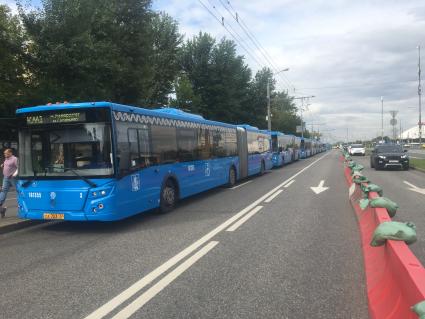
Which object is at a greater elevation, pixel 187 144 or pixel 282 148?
pixel 187 144

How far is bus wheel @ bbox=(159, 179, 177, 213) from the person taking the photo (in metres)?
10.7

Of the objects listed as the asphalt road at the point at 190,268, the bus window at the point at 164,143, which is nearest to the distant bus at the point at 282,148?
the bus window at the point at 164,143

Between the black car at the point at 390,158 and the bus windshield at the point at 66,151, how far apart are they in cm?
2115

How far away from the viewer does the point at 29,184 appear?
882cm

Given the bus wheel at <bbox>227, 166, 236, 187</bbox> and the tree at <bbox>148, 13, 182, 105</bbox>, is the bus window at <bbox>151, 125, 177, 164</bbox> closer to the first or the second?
the bus wheel at <bbox>227, 166, 236, 187</bbox>

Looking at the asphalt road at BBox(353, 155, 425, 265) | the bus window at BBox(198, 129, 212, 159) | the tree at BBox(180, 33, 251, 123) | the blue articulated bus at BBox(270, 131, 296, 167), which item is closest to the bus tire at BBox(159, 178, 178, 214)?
the bus window at BBox(198, 129, 212, 159)

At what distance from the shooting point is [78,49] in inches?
779

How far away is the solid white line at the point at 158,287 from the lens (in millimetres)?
4352

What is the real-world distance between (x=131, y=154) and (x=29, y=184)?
2202 millimetres

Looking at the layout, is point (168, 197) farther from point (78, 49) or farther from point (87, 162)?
point (78, 49)

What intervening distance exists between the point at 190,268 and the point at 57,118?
4.63 m

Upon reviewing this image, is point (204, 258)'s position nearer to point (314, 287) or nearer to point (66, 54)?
point (314, 287)

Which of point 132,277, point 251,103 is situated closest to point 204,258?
point 132,277

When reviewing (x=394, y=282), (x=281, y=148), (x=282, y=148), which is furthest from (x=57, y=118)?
(x=282, y=148)
